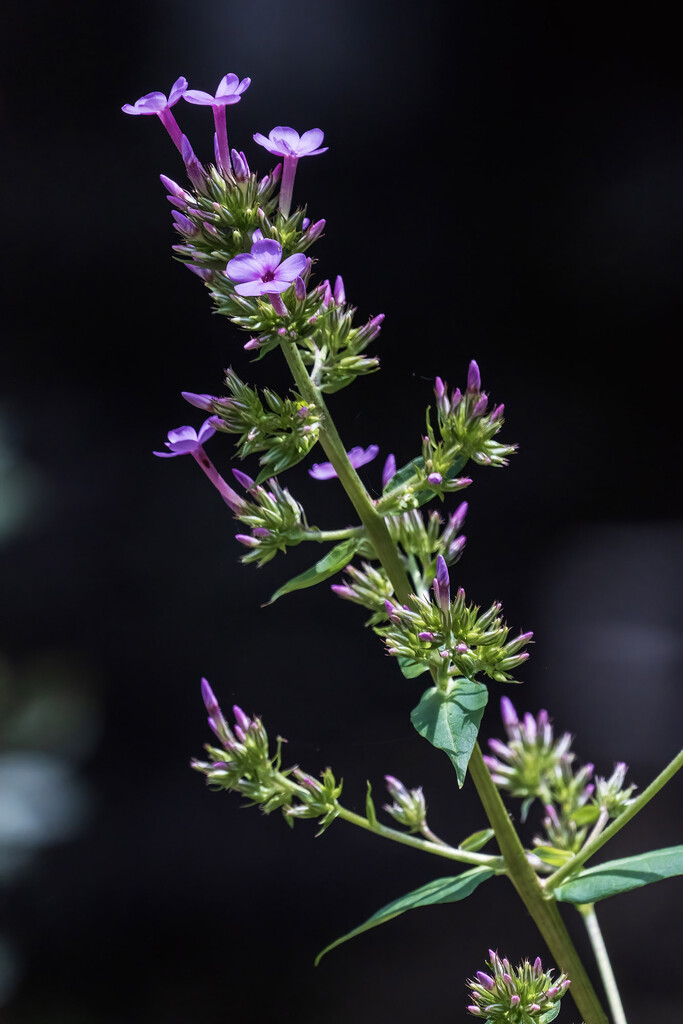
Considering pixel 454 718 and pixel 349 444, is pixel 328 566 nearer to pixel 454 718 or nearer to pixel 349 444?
pixel 454 718

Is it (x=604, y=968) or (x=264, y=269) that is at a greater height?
(x=264, y=269)

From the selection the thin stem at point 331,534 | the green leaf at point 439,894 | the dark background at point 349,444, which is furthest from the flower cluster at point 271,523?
the dark background at point 349,444

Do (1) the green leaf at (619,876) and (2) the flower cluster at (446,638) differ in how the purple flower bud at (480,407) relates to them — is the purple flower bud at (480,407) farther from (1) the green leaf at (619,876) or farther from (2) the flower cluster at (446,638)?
(1) the green leaf at (619,876)

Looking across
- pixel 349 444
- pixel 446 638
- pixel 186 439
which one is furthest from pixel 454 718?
pixel 349 444

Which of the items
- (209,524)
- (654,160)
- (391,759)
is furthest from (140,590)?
(654,160)

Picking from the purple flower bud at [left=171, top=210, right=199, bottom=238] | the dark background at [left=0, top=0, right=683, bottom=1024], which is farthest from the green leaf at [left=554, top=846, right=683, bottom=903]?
the dark background at [left=0, top=0, right=683, bottom=1024]

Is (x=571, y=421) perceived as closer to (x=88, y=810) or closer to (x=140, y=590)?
(x=140, y=590)

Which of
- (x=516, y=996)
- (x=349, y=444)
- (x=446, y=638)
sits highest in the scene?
(x=446, y=638)
